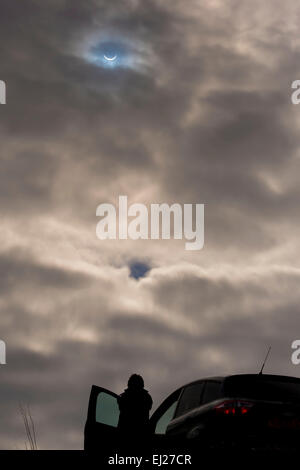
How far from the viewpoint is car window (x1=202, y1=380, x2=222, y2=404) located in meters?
9.66

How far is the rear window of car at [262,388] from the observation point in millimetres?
9297

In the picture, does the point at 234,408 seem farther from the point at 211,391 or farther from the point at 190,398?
the point at 190,398

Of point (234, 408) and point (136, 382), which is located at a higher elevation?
point (136, 382)

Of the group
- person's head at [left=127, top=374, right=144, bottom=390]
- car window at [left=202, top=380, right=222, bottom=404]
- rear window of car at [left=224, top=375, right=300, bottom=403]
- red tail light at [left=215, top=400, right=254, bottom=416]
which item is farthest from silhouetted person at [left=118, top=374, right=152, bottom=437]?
red tail light at [left=215, top=400, right=254, bottom=416]

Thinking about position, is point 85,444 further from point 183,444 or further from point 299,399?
point 299,399

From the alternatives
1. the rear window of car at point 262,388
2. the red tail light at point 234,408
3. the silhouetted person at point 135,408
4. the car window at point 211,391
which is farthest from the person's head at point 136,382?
the red tail light at point 234,408

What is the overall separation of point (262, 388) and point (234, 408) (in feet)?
1.70

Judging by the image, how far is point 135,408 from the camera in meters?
10.4

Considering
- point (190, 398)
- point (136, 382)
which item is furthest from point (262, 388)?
point (136, 382)

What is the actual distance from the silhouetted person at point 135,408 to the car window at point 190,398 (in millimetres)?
603
